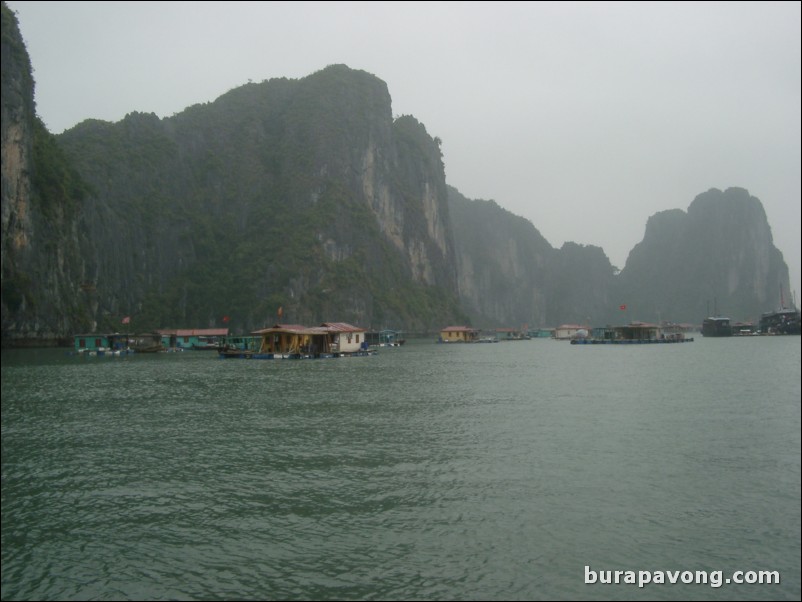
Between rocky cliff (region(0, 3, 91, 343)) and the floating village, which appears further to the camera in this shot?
rocky cliff (region(0, 3, 91, 343))

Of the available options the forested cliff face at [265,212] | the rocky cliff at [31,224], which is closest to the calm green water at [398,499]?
the rocky cliff at [31,224]

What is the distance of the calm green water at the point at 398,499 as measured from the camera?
735 centimetres

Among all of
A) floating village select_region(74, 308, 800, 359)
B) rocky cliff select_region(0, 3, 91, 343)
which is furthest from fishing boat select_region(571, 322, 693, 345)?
rocky cliff select_region(0, 3, 91, 343)

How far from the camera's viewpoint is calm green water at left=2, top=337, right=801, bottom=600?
7352 mm

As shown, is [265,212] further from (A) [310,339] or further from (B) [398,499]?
(B) [398,499]

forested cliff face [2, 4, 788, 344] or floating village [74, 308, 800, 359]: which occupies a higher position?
forested cliff face [2, 4, 788, 344]

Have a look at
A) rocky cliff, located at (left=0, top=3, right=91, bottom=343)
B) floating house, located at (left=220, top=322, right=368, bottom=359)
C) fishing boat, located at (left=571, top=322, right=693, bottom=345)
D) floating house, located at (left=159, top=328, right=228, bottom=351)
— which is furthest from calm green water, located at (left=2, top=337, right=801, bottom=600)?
fishing boat, located at (left=571, top=322, right=693, bottom=345)

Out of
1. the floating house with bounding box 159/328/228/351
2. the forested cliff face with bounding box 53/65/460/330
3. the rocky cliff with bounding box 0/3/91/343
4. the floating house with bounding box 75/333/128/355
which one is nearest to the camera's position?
the floating house with bounding box 75/333/128/355

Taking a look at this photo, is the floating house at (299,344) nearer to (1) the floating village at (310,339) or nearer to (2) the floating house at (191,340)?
(1) the floating village at (310,339)

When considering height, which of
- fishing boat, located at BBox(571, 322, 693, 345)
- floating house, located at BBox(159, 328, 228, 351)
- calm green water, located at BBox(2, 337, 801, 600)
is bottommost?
calm green water, located at BBox(2, 337, 801, 600)

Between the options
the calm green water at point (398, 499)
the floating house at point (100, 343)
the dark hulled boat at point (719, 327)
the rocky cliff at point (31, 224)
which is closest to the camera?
the calm green water at point (398, 499)

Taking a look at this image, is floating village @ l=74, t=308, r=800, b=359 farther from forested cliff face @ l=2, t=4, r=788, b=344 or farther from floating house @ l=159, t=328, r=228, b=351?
forested cliff face @ l=2, t=4, r=788, b=344

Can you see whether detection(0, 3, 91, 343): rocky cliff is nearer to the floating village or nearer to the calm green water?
the floating village

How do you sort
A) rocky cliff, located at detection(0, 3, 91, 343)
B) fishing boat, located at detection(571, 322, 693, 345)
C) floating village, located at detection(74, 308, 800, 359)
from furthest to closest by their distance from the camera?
fishing boat, located at detection(571, 322, 693, 345), rocky cliff, located at detection(0, 3, 91, 343), floating village, located at detection(74, 308, 800, 359)
